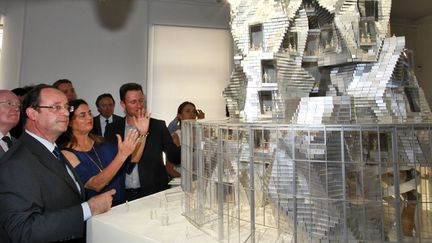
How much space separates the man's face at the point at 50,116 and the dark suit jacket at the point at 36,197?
52 millimetres

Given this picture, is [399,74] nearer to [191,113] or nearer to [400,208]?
[400,208]

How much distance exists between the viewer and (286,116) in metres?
0.84

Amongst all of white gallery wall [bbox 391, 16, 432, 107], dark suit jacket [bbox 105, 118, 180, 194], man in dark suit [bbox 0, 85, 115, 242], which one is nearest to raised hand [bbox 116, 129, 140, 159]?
man in dark suit [bbox 0, 85, 115, 242]

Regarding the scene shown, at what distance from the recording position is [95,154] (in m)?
1.39

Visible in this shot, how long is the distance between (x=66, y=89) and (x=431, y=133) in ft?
7.11

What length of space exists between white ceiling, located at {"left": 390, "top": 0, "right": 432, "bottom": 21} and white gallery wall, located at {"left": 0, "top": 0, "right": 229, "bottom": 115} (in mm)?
1916

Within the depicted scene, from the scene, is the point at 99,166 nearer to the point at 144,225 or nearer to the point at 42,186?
the point at 42,186

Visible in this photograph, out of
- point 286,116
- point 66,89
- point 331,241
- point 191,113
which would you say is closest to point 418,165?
point 331,241

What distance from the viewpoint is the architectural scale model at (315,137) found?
1.94 feet

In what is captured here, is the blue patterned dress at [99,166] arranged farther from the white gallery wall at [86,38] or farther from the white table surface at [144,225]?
the white gallery wall at [86,38]

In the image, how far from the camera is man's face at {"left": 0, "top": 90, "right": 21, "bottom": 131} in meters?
1.33

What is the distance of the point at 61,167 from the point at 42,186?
98mm

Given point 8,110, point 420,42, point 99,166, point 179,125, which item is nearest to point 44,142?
point 99,166

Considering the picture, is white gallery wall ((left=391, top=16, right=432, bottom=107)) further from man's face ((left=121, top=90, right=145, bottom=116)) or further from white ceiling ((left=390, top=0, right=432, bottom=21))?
man's face ((left=121, top=90, right=145, bottom=116))
